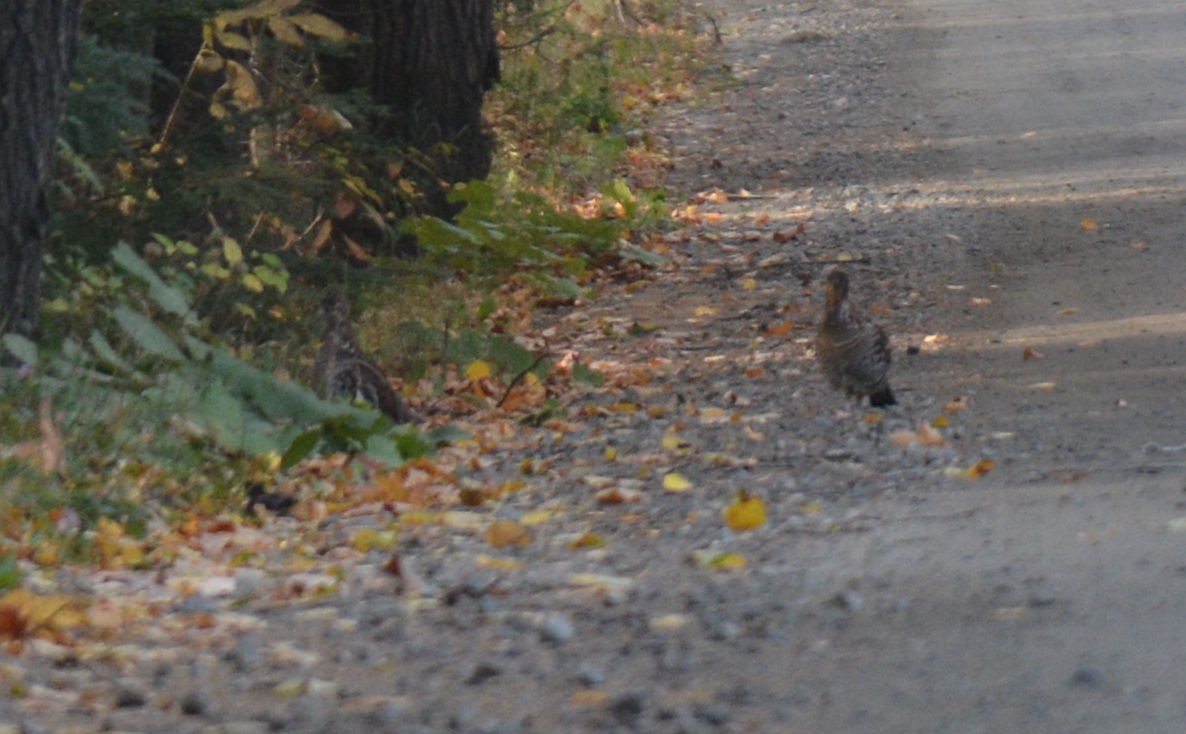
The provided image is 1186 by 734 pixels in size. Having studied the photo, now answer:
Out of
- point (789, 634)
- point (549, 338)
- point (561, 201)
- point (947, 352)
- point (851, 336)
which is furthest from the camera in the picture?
point (561, 201)

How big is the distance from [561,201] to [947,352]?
4.92 m

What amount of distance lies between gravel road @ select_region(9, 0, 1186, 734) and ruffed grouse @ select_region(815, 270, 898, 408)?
0.44 feet

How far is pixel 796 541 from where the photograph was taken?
5.14 meters

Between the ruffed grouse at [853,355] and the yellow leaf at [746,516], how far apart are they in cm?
177

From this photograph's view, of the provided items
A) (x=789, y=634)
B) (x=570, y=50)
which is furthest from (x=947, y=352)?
(x=570, y=50)

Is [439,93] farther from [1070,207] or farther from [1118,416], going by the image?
[1118,416]

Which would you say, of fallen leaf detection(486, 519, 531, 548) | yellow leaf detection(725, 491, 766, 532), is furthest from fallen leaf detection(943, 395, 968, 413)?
fallen leaf detection(486, 519, 531, 548)

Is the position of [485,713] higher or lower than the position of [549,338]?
higher

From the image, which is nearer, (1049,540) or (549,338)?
(1049,540)

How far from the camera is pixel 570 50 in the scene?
54.7ft

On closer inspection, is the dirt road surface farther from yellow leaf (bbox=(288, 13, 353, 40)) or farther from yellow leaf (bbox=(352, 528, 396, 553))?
yellow leaf (bbox=(288, 13, 353, 40))

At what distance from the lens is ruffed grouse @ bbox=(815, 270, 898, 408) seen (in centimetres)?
Result: 702

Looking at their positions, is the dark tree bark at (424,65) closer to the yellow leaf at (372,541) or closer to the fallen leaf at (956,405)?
the fallen leaf at (956,405)

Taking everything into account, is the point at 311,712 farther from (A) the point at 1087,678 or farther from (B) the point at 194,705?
(A) the point at 1087,678
